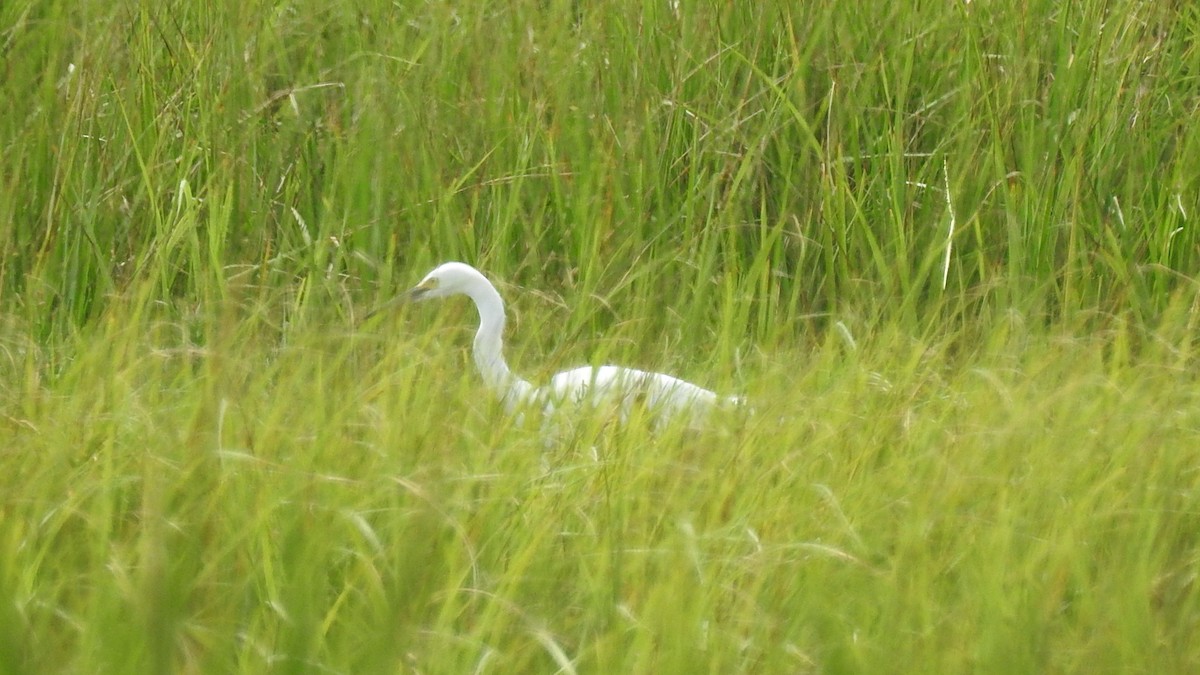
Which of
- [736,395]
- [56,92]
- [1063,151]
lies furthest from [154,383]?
[1063,151]

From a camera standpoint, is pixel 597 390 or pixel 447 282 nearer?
pixel 597 390

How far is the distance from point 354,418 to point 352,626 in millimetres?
577

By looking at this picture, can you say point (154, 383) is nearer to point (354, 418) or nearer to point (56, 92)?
point (354, 418)

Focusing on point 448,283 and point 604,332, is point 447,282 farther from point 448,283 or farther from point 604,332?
point 604,332

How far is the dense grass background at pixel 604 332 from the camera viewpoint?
1628 millimetres

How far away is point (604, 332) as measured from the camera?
2941 millimetres

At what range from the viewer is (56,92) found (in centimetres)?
312

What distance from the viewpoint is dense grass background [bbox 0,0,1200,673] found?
1.63m

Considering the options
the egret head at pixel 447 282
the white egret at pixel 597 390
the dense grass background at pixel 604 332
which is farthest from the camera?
the egret head at pixel 447 282

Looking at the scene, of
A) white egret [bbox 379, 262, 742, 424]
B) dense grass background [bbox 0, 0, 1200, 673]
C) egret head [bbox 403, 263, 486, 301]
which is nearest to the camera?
dense grass background [bbox 0, 0, 1200, 673]

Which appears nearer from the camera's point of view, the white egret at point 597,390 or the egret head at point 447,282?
the white egret at point 597,390

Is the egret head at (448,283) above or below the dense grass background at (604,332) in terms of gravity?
below

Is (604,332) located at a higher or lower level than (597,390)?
lower

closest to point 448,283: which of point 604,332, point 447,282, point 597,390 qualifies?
point 447,282
